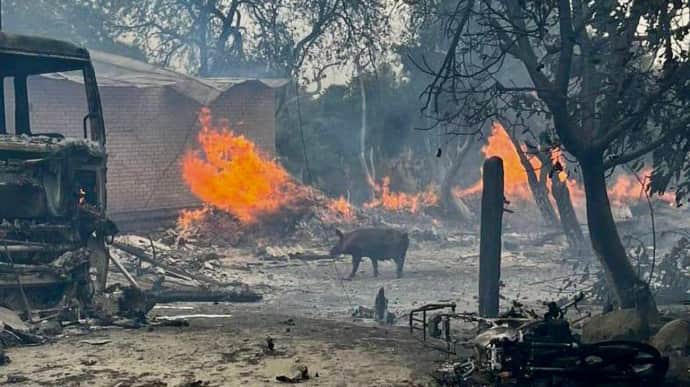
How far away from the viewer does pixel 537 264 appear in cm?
1962

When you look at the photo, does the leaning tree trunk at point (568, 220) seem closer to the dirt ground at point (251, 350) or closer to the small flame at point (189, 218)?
the dirt ground at point (251, 350)

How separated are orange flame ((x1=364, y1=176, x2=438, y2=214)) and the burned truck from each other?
19.5 metres

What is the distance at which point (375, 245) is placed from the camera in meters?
17.6

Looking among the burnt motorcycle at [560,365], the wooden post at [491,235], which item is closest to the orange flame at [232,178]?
the wooden post at [491,235]

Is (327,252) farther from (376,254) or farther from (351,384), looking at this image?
(351,384)

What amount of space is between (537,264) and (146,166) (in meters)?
11.2

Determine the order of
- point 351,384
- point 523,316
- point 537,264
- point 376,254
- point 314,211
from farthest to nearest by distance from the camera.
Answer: point 314,211
point 537,264
point 376,254
point 523,316
point 351,384

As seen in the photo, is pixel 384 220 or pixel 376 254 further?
pixel 384 220

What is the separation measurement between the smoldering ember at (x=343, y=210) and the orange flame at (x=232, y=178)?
8cm

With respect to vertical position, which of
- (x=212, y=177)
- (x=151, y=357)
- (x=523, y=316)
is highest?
(x=212, y=177)

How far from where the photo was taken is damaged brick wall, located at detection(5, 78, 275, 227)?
20094 mm

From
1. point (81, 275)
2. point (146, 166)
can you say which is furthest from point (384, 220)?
point (81, 275)

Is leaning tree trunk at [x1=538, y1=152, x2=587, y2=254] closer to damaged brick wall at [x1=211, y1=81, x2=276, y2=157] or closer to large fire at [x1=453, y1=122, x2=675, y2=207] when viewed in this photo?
damaged brick wall at [x1=211, y1=81, x2=276, y2=157]

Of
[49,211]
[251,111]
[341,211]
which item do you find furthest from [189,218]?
[49,211]
